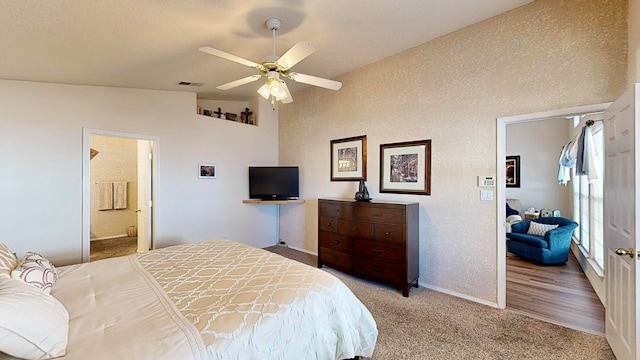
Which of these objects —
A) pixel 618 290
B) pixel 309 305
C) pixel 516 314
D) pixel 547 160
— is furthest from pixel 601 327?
pixel 547 160

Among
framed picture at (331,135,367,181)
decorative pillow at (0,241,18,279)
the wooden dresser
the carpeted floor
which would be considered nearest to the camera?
decorative pillow at (0,241,18,279)

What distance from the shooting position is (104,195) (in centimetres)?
627

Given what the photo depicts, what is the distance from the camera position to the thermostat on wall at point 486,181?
291 cm

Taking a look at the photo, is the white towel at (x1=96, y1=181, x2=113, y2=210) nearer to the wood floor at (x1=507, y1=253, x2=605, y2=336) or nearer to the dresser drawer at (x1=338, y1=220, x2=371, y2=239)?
the dresser drawer at (x1=338, y1=220, x2=371, y2=239)

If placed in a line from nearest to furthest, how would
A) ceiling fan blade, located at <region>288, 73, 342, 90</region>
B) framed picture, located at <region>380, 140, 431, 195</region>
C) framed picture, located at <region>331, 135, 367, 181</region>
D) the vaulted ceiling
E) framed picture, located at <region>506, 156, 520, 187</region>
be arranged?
the vaulted ceiling, ceiling fan blade, located at <region>288, 73, 342, 90</region>, framed picture, located at <region>380, 140, 431, 195</region>, framed picture, located at <region>331, 135, 367, 181</region>, framed picture, located at <region>506, 156, 520, 187</region>

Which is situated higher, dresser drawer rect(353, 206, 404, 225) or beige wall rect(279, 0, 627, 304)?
beige wall rect(279, 0, 627, 304)

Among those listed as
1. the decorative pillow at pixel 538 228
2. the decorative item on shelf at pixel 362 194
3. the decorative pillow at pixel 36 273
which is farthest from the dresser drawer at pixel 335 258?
the decorative pillow at pixel 538 228

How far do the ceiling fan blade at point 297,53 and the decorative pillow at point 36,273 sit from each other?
2.13 m

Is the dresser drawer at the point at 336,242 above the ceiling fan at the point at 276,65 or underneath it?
underneath

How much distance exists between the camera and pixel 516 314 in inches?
108

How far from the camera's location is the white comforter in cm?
119

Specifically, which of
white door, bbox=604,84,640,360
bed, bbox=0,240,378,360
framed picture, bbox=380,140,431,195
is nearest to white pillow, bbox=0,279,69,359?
bed, bbox=0,240,378,360

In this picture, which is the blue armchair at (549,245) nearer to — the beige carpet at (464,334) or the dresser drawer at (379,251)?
the beige carpet at (464,334)

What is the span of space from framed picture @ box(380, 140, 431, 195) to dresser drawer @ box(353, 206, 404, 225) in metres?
0.52
